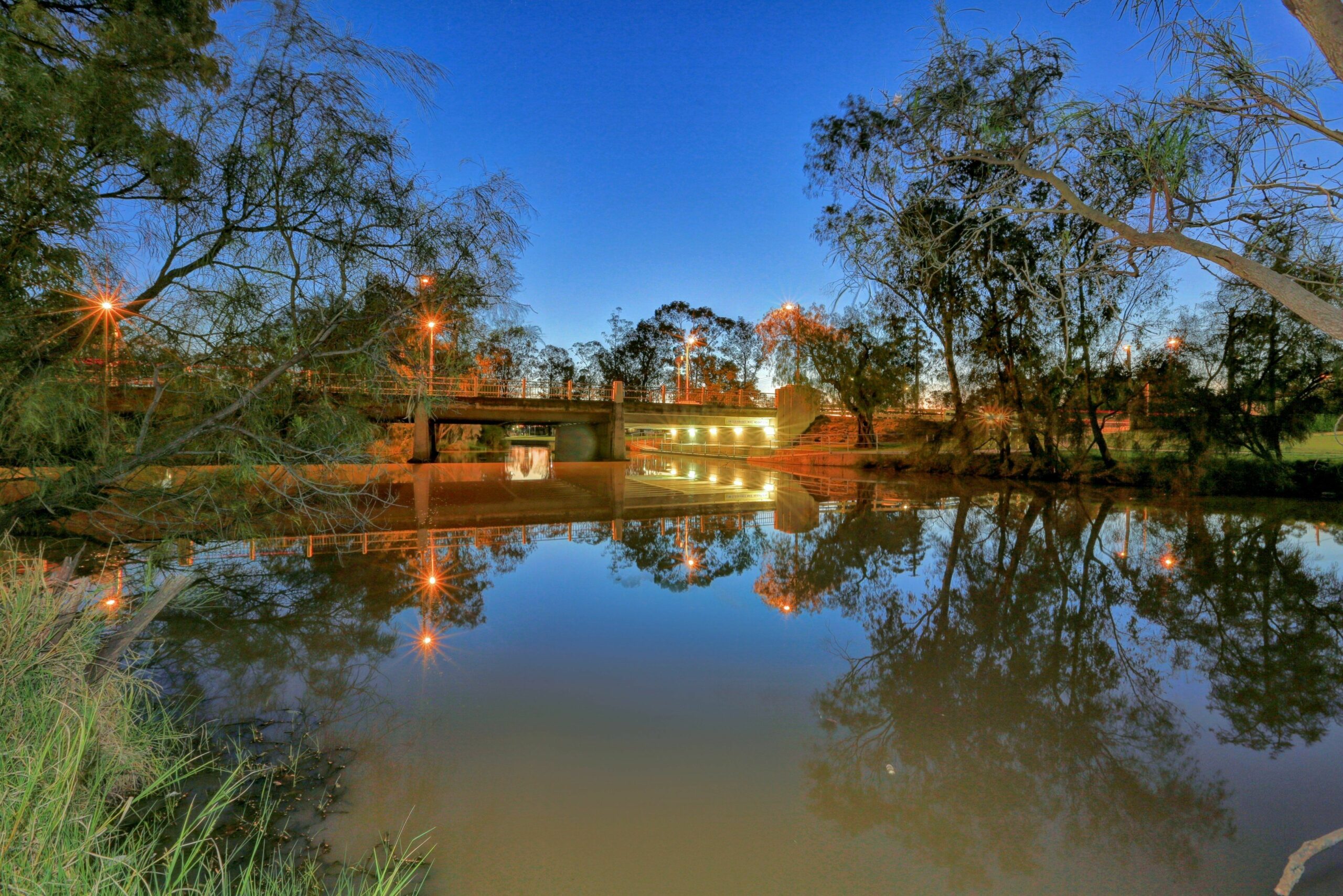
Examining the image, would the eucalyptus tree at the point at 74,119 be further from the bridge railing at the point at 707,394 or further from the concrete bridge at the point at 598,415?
the bridge railing at the point at 707,394

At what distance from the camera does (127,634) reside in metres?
2.93

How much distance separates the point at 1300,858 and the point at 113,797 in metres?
4.31

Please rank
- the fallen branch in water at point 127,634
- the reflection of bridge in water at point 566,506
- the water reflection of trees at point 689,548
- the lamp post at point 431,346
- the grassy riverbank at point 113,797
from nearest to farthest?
the grassy riverbank at point 113,797 → the fallen branch in water at point 127,634 → the lamp post at point 431,346 → the water reflection of trees at point 689,548 → the reflection of bridge in water at point 566,506

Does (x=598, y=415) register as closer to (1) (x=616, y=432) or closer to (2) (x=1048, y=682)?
(1) (x=616, y=432)

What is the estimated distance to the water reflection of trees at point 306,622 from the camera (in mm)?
4148

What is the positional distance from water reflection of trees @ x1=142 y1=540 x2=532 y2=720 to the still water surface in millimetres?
32

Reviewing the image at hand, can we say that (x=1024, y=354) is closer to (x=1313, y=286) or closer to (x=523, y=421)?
(x=1313, y=286)

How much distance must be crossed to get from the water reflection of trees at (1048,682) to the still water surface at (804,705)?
2 cm

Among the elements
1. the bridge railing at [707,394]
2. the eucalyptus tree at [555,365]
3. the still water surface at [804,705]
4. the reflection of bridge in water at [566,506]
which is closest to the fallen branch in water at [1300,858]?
the still water surface at [804,705]

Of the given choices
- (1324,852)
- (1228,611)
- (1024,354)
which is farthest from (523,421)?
(1324,852)

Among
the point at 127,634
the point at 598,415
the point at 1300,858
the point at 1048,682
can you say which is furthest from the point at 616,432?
the point at 1300,858

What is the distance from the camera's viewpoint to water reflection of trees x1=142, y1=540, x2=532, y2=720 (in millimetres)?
4148

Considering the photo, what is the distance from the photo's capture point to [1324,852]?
2.65 meters

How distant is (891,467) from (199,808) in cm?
2425
